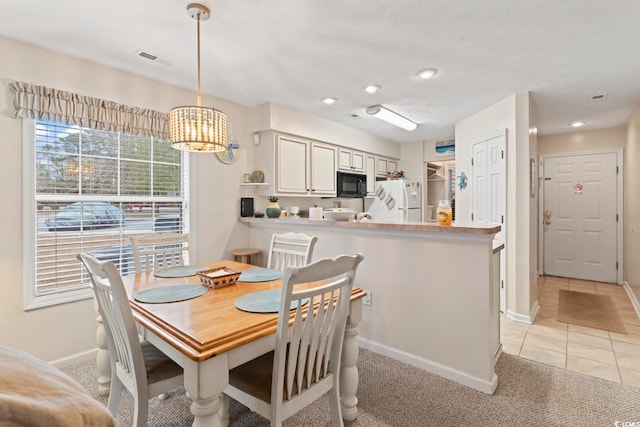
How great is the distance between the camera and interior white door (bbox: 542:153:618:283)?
4660 mm

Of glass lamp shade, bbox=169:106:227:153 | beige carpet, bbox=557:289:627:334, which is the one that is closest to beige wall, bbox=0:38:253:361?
glass lamp shade, bbox=169:106:227:153

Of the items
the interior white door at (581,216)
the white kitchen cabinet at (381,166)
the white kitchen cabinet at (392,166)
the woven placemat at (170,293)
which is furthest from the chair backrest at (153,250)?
the interior white door at (581,216)

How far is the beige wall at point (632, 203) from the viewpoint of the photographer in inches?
143

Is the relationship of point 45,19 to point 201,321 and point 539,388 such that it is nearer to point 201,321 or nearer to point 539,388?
point 201,321

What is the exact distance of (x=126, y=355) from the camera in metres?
1.36

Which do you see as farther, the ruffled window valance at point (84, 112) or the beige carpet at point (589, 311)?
the beige carpet at point (589, 311)

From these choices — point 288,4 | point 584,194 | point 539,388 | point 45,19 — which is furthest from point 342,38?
point 584,194

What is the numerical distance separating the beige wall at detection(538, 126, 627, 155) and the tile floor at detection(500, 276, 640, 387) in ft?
8.11

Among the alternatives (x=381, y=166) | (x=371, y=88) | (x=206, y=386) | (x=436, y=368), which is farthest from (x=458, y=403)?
(x=381, y=166)

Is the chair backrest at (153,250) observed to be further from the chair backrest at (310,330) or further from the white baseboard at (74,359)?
the chair backrest at (310,330)

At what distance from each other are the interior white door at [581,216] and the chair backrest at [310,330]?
17.3 feet

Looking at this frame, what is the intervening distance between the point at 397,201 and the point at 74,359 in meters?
4.46

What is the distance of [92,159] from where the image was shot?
2547 mm

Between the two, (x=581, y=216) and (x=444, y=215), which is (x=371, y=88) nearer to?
(x=444, y=215)
